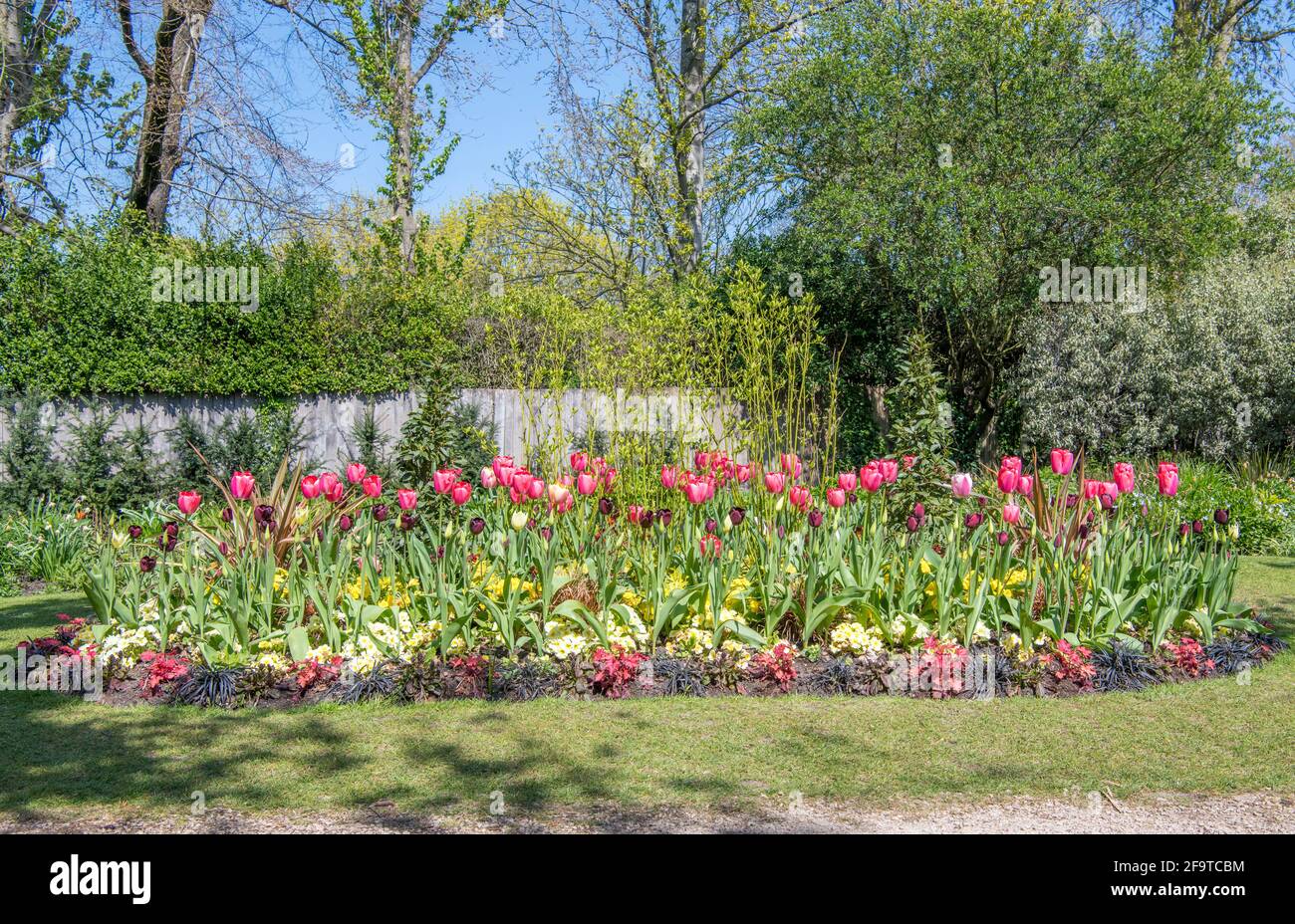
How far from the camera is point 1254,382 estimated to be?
12742 mm

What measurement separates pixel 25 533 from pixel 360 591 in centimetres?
531

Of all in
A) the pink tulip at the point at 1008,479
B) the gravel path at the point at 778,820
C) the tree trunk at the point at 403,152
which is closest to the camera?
the gravel path at the point at 778,820

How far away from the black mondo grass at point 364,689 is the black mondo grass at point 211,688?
0.48m

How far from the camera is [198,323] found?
1167 cm

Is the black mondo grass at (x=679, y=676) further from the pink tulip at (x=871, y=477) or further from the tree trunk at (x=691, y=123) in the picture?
the tree trunk at (x=691, y=123)

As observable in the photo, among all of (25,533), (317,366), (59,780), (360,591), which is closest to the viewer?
(59,780)

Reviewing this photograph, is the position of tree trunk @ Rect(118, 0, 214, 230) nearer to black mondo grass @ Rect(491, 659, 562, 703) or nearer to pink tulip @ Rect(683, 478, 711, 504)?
pink tulip @ Rect(683, 478, 711, 504)

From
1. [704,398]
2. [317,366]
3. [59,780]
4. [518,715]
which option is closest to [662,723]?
[518,715]

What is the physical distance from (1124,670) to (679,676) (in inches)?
92.9

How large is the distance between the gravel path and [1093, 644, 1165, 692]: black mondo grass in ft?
4.80

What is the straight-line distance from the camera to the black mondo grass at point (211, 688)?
4.97m

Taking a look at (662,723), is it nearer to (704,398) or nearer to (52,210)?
(704,398)

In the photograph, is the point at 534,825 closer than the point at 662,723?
Yes

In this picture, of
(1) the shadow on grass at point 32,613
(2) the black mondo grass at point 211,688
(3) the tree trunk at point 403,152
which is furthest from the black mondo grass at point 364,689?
(3) the tree trunk at point 403,152
